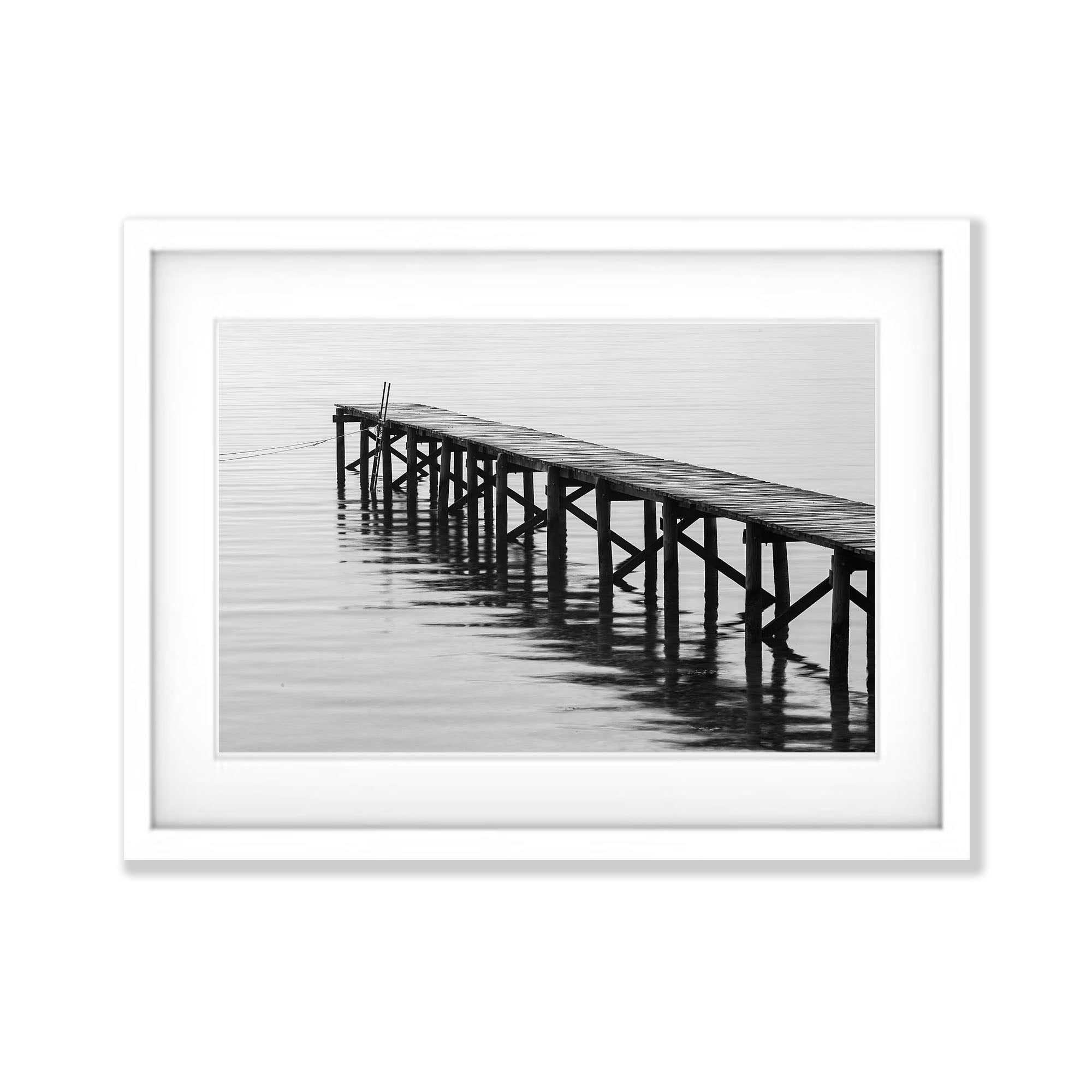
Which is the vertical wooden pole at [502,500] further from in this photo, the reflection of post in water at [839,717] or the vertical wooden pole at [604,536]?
the reflection of post in water at [839,717]

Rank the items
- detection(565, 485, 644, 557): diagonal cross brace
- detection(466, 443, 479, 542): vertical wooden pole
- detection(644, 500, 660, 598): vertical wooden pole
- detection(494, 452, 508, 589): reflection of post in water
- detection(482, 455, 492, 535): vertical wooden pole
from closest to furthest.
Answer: detection(644, 500, 660, 598): vertical wooden pole
detection(565, 485, 644, 557): diagonal cross brace
detection(494, 452, 508, 589): reflection of post in water
detection(466, 443, 479, 542): vertical wooden pole
detection(482, 455, 492, 535): vertical wooden pole

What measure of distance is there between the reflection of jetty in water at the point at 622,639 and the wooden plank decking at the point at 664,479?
0.82 metres

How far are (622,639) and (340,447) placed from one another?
175 inches

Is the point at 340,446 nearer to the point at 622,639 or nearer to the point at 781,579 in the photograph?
the point at 622,639

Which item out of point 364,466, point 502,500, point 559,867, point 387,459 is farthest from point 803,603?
point 387,459

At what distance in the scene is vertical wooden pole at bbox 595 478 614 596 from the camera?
38.9 ft

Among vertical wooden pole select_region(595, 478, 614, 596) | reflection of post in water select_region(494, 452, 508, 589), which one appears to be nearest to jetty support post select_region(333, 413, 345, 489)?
reflection of post in water select_region(494, 452, 508, 589)

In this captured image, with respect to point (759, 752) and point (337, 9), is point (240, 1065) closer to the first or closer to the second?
point (759, 752)

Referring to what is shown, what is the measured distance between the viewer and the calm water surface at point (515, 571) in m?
7.31

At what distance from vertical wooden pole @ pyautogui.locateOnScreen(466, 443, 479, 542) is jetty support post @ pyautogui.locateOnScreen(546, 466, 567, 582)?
1149 millimetres

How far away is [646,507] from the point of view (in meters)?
12.6

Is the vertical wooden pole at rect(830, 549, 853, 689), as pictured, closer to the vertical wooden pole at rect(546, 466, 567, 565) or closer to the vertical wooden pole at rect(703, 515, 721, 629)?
the vertical wooden pole at rect(703, 515, 721, 629)

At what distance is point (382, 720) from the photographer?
10734 millimetres
